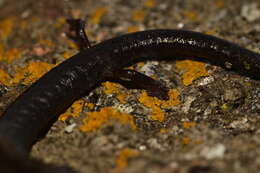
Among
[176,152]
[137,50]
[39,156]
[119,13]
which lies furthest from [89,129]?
[119,13]

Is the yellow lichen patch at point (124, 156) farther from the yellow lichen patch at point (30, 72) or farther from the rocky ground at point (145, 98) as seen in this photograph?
the yellow lichen patch at point (30, 72)

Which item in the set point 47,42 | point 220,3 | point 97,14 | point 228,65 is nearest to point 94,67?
point 47,42

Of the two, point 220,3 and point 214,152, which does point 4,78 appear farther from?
point 220,3

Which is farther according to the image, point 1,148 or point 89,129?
point 89,129

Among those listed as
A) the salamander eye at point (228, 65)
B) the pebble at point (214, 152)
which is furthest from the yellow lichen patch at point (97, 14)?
the pebble at point (214, 152)

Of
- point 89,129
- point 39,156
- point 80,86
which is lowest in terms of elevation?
point 39,156

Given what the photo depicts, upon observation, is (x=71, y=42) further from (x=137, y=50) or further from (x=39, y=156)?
(x=39, y=156)

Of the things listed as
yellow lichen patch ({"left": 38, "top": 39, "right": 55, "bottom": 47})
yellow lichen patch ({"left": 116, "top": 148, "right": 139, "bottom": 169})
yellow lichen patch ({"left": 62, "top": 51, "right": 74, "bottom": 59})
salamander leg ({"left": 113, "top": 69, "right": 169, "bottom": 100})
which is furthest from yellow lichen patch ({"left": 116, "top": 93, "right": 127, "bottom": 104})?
yellow lichen patch ({"left": 38, "top": 39, "right": 55, "bottom": 47})
